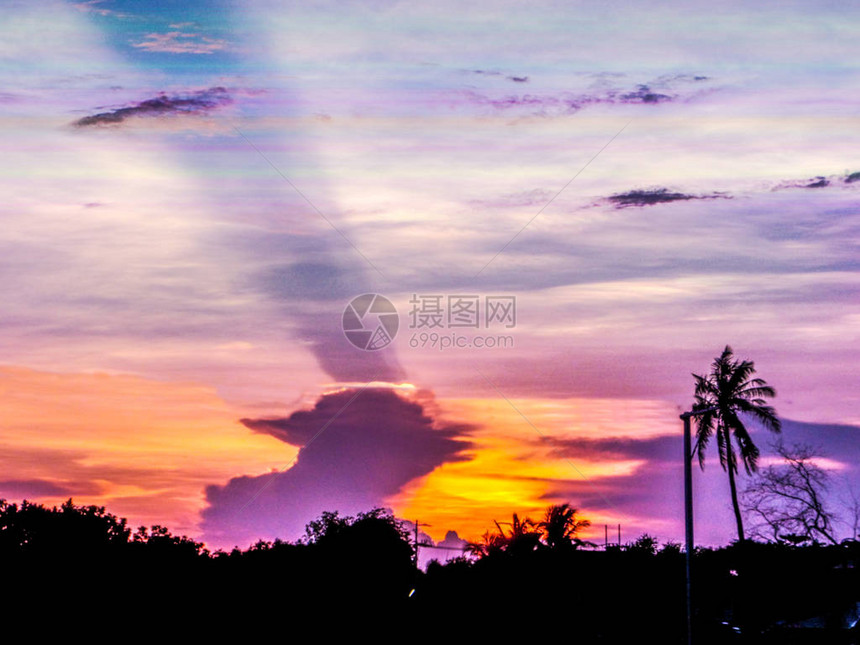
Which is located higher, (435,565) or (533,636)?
(435,565)

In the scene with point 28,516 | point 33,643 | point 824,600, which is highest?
point 28,516

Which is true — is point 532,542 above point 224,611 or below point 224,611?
above

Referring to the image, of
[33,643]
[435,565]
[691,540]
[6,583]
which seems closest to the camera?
[691,540]

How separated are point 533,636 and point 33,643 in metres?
28.0

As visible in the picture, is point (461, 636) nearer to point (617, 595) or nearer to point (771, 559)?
point (617, 595)

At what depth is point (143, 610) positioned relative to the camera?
5181cm

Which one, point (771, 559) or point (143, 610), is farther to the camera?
point (771, 559)

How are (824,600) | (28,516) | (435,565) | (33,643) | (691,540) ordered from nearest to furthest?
(691,540), (33,643), (824,600), (28,516), (435,565)

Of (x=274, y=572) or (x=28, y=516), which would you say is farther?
(x=28, y=516)

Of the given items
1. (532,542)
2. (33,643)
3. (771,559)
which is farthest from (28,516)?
(771,559)

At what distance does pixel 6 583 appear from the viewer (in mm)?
50500

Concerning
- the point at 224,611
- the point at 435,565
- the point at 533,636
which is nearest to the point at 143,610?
the point at 224,611

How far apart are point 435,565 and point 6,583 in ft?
185

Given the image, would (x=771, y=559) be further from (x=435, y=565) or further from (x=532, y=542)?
(x=435, y=565)
